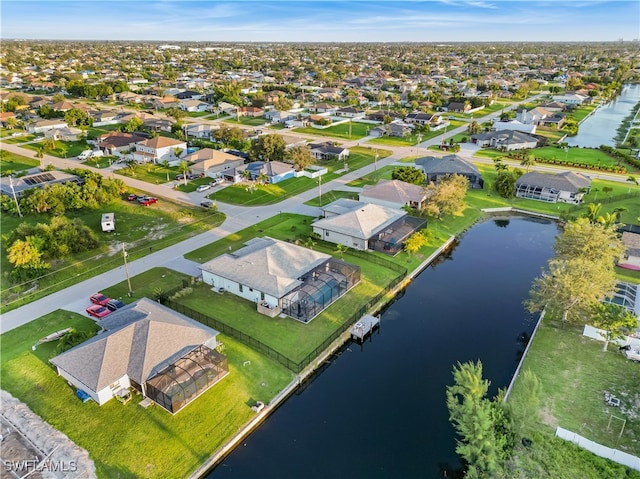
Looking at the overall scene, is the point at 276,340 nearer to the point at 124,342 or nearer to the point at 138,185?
the point at 124,342

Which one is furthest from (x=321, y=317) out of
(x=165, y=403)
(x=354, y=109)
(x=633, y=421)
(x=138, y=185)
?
(x=354, y=109)

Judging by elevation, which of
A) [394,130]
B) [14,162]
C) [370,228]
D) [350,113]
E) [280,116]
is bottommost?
[14,162]

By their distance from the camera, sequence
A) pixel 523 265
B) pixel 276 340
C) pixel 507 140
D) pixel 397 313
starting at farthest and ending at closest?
1. pixel 507 140
2. pixel 523 265
3. pixel 397 313
4. pixel 276 340

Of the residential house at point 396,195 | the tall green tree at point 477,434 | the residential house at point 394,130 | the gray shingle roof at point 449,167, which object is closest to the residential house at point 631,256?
the residential house at point 396,195

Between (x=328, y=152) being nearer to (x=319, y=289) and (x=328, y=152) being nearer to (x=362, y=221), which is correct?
(x=362, y=221)

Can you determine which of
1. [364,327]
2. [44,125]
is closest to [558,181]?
[364,327]

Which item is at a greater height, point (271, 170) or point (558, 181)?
point (558, 181)

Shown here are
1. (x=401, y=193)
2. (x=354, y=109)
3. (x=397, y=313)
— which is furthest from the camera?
(x=354, y=109)
